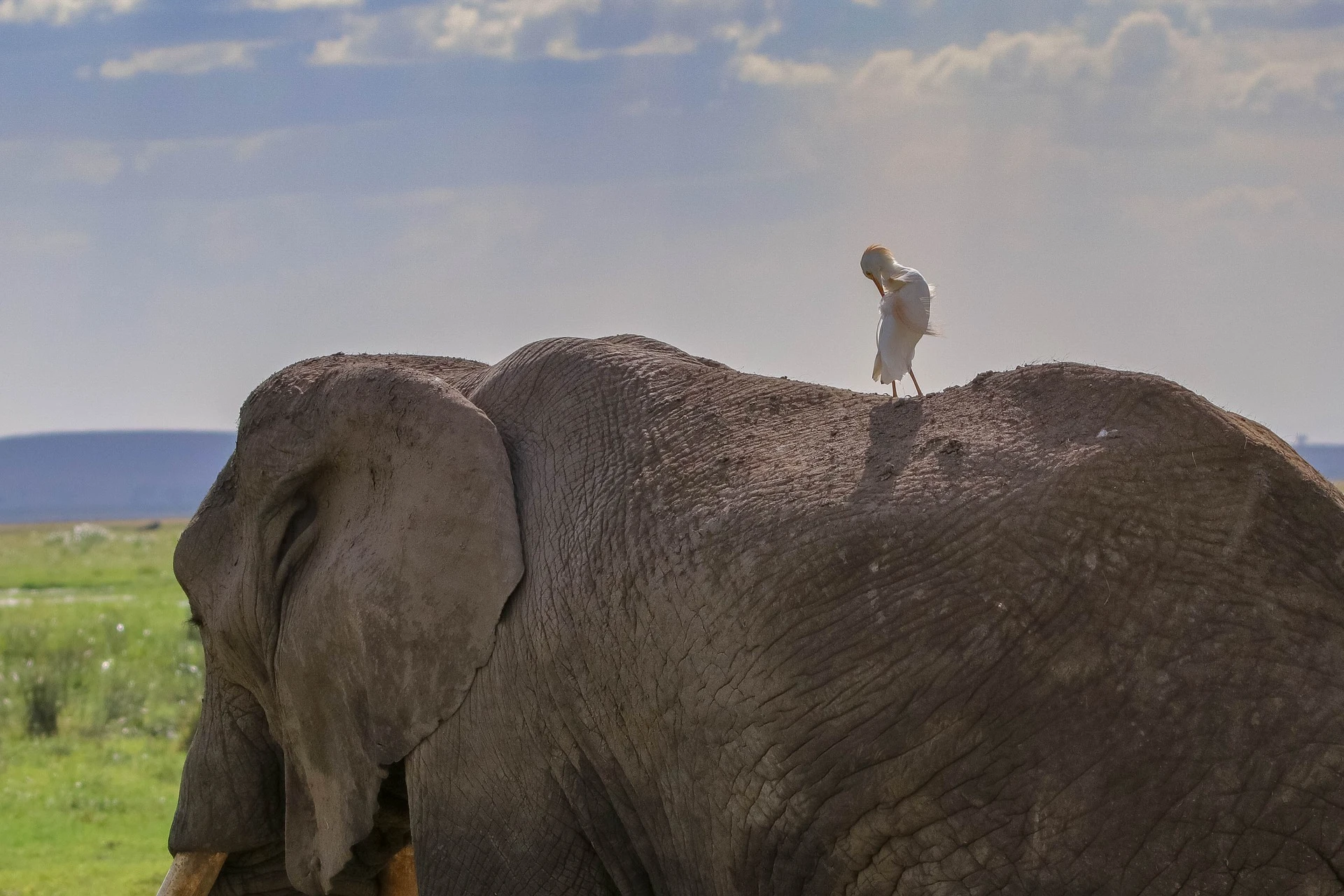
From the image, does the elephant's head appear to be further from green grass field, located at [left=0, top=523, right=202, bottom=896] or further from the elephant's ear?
green grass field, located at [left=0, top=523, right=202, bottom=896]

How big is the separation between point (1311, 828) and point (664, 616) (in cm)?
165

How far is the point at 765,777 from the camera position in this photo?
13.5ft

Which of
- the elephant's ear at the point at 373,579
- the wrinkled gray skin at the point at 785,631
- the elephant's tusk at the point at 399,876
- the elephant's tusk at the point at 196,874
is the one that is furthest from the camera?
the elephant's tusk at the point at 196,874

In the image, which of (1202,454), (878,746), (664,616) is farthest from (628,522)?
(1202,454)

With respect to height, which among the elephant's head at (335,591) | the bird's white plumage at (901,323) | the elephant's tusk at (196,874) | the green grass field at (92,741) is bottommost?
the green grass field at (92,741)

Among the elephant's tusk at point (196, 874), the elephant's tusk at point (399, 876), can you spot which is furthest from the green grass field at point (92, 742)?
the elephant's tusk at point (399, 876)

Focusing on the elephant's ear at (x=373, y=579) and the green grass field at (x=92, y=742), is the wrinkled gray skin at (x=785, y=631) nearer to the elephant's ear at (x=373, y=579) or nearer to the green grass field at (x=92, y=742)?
the elephant's ear at (x=373, y=579)

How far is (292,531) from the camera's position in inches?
220

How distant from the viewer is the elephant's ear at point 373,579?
484 cm

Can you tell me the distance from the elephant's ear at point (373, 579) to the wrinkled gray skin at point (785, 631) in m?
0.01

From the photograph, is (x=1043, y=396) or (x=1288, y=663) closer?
(x=1288, y=663)

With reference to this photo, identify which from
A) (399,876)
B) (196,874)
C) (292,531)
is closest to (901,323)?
(292,531)

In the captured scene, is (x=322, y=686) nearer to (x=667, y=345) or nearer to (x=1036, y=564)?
(x=667, y=345)

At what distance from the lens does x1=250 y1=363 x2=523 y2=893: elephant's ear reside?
484 cm
